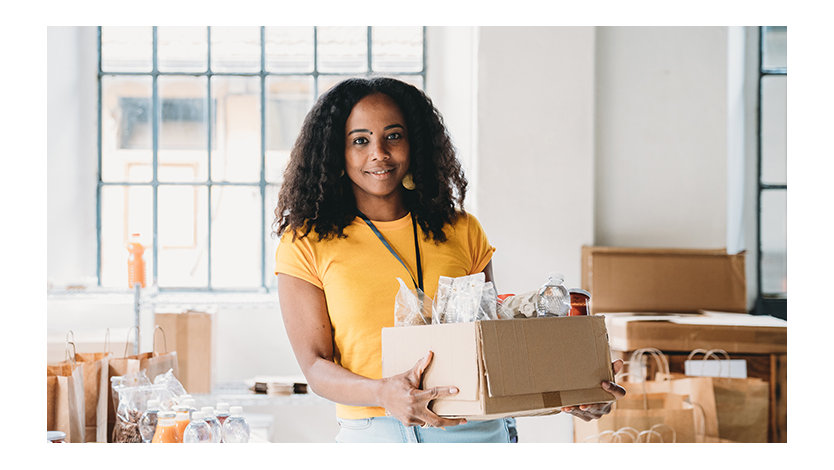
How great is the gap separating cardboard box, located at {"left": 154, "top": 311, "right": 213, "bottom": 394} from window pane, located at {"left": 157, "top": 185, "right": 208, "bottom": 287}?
672 millimetres

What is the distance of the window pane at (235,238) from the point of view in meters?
3.53

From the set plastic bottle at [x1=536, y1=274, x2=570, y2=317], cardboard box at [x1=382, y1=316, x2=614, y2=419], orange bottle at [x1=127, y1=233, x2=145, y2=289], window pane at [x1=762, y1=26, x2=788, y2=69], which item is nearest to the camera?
cardboard box at [x1=382, y1=316, x2=614, y2=419]

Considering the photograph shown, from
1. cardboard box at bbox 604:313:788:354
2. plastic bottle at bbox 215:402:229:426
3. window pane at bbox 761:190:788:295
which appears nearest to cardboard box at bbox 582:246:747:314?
cardboard box at bbox 604:313:788:354

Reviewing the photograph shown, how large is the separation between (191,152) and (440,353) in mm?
2527

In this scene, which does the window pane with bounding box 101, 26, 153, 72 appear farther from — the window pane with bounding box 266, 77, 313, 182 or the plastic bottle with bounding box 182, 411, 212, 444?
the plastic bottle with bounding box 182, 411, 212, 444

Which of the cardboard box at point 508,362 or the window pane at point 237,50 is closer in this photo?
the cardboard box at point 508,362

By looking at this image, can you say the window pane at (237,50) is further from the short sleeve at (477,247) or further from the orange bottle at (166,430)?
the short sleeve at (477,247)

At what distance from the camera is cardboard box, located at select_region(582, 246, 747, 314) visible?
2906mm

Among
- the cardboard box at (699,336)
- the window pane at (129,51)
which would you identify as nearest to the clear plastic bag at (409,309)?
the cardboard box at (699,336)

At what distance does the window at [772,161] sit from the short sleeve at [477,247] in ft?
6.58

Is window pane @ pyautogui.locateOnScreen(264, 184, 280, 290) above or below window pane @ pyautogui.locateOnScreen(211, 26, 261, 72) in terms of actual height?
below

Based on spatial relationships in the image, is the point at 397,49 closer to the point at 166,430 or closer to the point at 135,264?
the point at 135,264

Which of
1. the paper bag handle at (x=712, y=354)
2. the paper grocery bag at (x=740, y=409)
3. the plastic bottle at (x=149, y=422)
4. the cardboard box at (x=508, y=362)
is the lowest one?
the paper grocery bag at (x=740, y=409)
